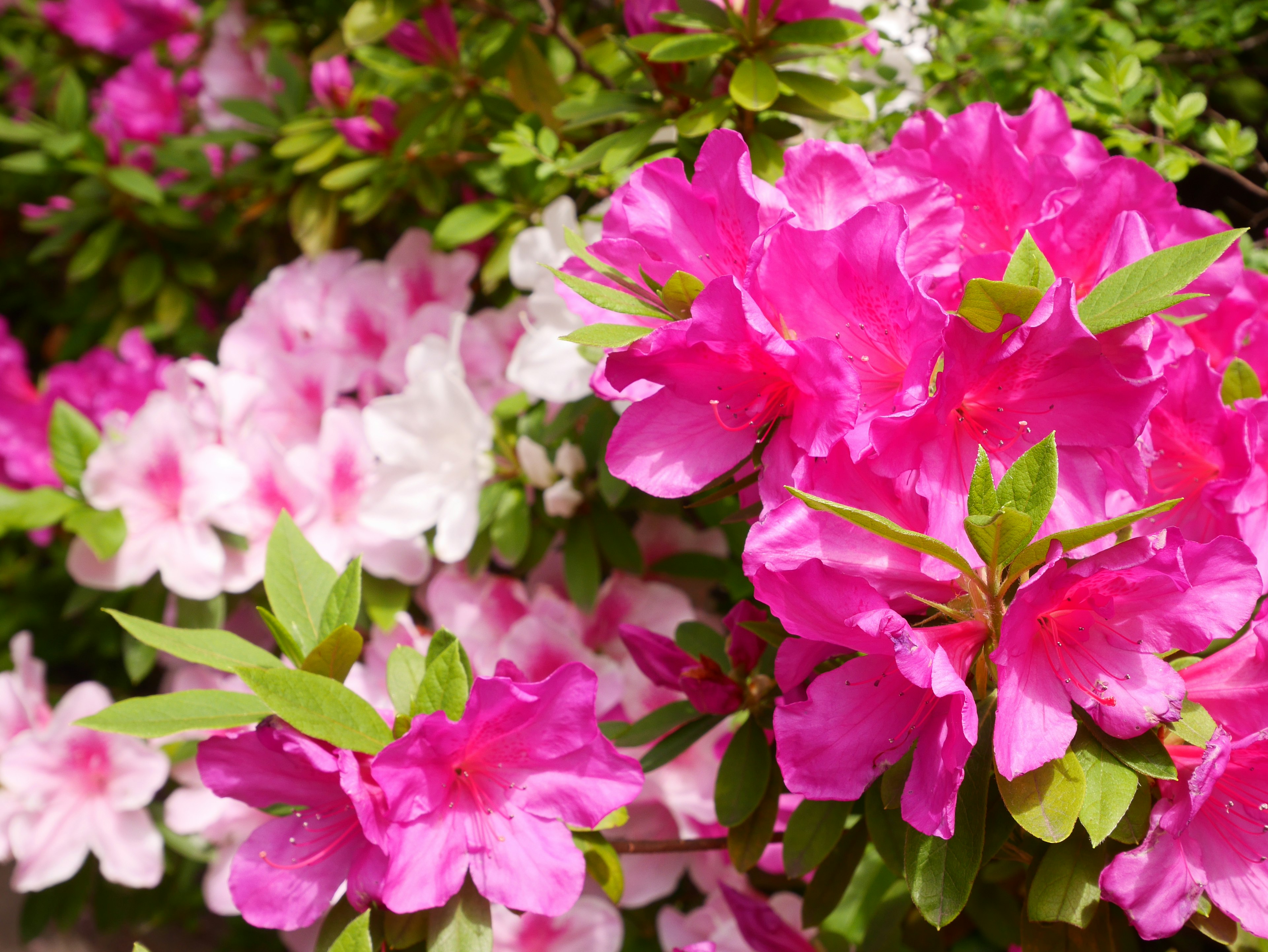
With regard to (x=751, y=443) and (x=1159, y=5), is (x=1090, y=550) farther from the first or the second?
(x=1159, y=5)

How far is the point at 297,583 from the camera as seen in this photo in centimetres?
89

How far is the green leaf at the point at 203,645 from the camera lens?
2.63ft

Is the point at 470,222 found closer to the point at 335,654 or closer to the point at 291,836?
the point at 335,654

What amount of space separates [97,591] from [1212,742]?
1.44 m

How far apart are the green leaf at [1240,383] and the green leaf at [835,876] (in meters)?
0.51

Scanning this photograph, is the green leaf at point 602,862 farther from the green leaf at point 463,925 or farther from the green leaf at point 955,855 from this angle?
the green leaf at point 955,855

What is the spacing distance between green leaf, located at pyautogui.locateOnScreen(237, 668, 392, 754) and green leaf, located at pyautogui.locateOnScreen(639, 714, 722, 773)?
269 mm

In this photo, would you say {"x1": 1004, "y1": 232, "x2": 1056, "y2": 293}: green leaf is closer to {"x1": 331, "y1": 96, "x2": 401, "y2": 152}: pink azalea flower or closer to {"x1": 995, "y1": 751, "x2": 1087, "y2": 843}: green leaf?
{"x1": 995, "y1": 751, "x2": 1087, "y2": 843}: green leaf

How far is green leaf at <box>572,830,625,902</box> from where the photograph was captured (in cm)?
89

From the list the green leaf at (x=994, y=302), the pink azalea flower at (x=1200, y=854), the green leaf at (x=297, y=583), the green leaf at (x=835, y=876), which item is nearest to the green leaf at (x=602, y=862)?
the green leaf at (x=835, y=876)

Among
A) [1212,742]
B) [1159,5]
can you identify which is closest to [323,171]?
[1159,5]

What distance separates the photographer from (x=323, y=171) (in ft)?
5.68

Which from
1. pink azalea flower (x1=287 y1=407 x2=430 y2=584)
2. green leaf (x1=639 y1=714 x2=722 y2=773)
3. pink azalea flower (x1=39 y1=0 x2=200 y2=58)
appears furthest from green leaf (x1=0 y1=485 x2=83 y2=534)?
pink azalea flower (x1=39 y1=0 x2=200 y2=58)

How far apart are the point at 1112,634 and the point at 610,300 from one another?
41 cm
